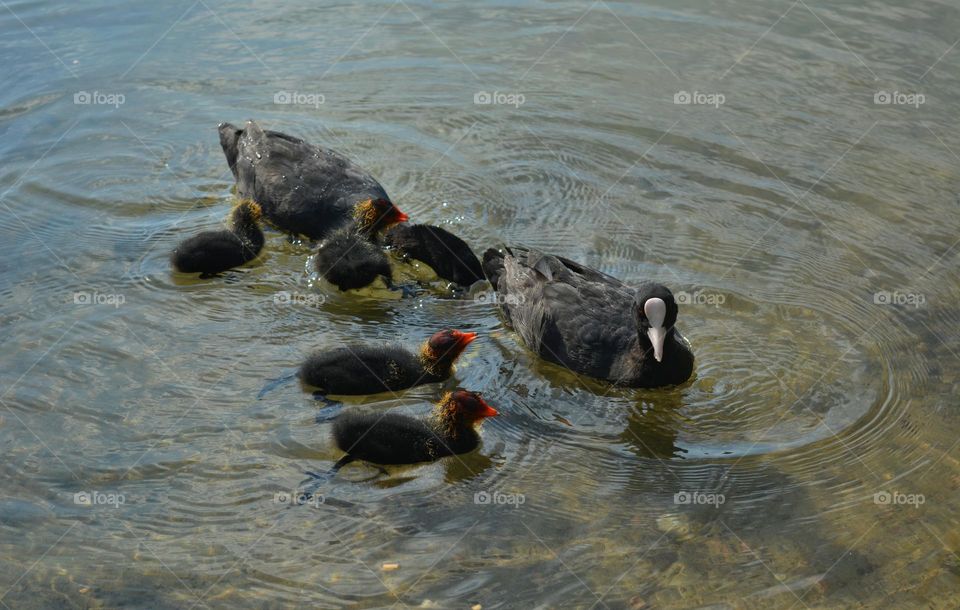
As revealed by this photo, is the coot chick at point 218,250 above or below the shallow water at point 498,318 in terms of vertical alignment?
above

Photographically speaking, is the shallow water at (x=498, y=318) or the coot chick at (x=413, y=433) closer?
the shallow water at (x=498, y=318)

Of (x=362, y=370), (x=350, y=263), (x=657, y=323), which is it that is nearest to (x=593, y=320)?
(x=657, y=323)

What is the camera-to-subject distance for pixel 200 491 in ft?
17.5

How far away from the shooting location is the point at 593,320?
6473 millimetres

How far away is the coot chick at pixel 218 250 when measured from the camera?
7.24m

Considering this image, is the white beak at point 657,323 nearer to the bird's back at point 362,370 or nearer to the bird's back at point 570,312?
the bird's back at point 570,312

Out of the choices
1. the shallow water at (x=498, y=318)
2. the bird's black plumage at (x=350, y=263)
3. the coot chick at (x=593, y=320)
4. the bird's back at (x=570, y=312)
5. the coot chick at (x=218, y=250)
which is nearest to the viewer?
the shallow water at (x=498, y=318)

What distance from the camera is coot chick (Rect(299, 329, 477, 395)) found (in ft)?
19.8

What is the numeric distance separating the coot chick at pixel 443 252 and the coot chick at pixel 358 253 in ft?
0.77

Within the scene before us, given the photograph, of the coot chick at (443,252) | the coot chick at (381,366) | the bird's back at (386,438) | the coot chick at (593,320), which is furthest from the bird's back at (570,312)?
the bird's back at (386,438)

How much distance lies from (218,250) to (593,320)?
8.83 ft

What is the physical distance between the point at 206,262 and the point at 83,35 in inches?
224

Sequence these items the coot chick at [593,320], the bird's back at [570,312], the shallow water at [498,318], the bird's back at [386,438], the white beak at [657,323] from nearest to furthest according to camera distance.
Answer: the shallow water at [498,318]
the bird's back at [386,438]
the white beak at [657,323]
the coot chick at [593,320]
the bird's back at [570,312]

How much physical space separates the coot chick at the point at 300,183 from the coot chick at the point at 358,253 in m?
0.18
